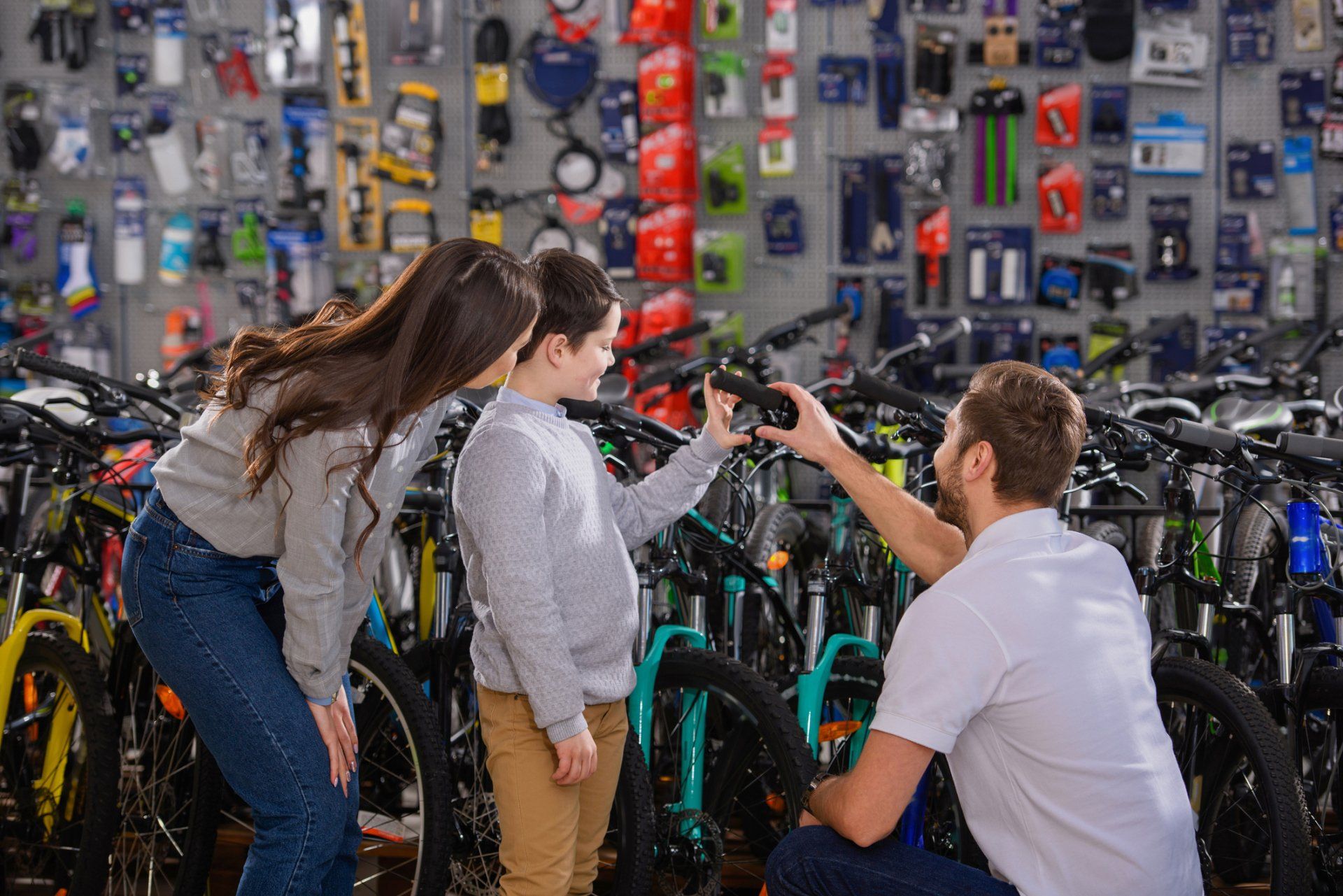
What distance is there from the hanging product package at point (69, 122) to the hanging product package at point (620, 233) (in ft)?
8.27

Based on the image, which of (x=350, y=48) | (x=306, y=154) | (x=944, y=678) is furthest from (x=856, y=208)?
(x=944, y=678)

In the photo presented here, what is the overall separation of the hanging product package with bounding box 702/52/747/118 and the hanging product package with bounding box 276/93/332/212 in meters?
1.77

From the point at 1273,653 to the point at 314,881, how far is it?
221 centimetres

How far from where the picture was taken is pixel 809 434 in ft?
7.03

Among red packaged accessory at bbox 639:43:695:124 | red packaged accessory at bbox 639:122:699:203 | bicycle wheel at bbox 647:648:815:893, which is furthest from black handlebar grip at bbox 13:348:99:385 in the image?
red packaged accessory at bbox 639:43:695:124

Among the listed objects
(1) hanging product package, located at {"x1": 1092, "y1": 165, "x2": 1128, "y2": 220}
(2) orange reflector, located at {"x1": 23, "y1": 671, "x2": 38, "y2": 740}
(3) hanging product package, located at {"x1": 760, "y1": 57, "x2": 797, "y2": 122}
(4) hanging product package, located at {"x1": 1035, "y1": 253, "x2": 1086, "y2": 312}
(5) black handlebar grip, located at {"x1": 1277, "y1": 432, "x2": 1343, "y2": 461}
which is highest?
(3) hanging product package, located at {"x1": 760, "y1": 57, "x2": 797, "y2": 122}

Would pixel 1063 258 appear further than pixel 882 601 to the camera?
Yes

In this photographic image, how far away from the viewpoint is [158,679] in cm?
273

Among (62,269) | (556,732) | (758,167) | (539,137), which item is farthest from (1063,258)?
(62,269)

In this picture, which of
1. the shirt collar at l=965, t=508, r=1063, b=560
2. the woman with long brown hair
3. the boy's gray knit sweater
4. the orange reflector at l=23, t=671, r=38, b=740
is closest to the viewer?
the shirt collar at l=965, t=508, r=1063, b=560

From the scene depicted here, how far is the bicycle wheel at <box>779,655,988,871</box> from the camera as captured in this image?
2344 millimetres

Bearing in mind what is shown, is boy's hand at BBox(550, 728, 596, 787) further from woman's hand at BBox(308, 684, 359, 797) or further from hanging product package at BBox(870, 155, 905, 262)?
hanging product package at BBox(870, 155, 905, 262)

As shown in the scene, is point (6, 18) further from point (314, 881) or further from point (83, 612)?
point (314, 881)

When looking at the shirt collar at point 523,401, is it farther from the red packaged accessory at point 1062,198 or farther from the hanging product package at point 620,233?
the red packaged accessory at point 1062,198
